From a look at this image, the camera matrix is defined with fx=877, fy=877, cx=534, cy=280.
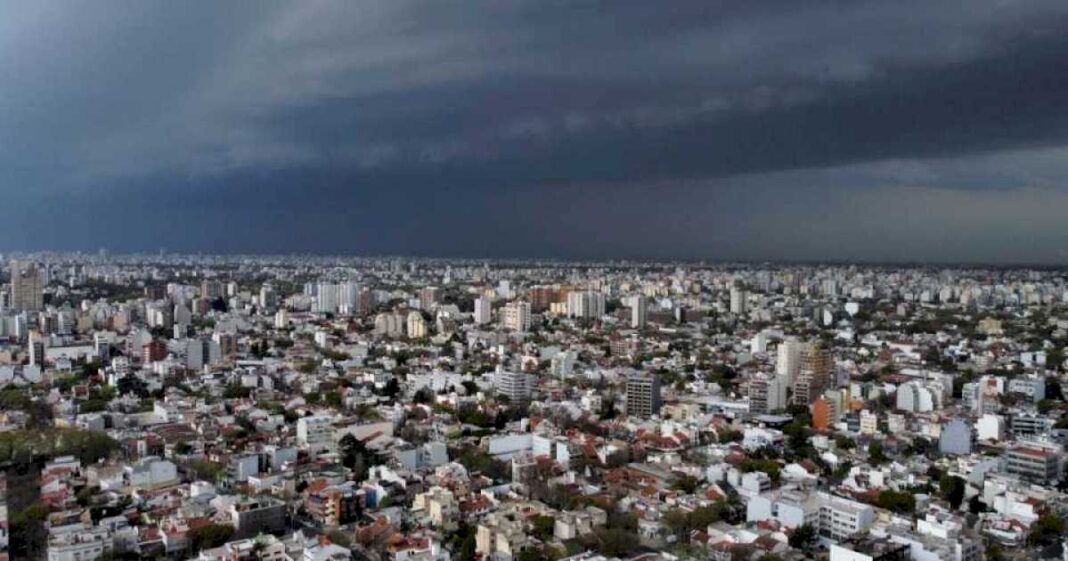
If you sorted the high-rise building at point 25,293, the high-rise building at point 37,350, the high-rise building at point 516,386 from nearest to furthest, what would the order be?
the high-rise building at point 516,386, the high-rise building at point 37,350, the high-rise building at point 25,293

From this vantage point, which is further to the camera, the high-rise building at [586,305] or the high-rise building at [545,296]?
the high-rise building at [545,296]

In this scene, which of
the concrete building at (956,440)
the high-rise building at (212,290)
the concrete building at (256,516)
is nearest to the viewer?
the concrete building at (256,516)

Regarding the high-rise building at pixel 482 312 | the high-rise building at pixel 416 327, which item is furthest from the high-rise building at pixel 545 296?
the high-rise building at pixel 416 327

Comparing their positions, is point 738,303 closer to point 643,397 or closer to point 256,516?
point 643,397

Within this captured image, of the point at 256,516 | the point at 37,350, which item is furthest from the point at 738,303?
the point at 256,516

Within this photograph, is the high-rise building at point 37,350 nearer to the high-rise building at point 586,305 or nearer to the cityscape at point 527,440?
the cityscape at point 527,440

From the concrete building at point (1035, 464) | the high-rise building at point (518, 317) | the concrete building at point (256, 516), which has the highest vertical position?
the high-rise building at point (518, 317)

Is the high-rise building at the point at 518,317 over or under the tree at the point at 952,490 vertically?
over

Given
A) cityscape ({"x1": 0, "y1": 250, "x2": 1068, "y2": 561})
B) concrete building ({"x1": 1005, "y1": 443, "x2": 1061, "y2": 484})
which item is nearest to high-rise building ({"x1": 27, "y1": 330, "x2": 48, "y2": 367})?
cityscape ({"x1": 0, "y1": 250, "x2": 1068, "y2": 561})
